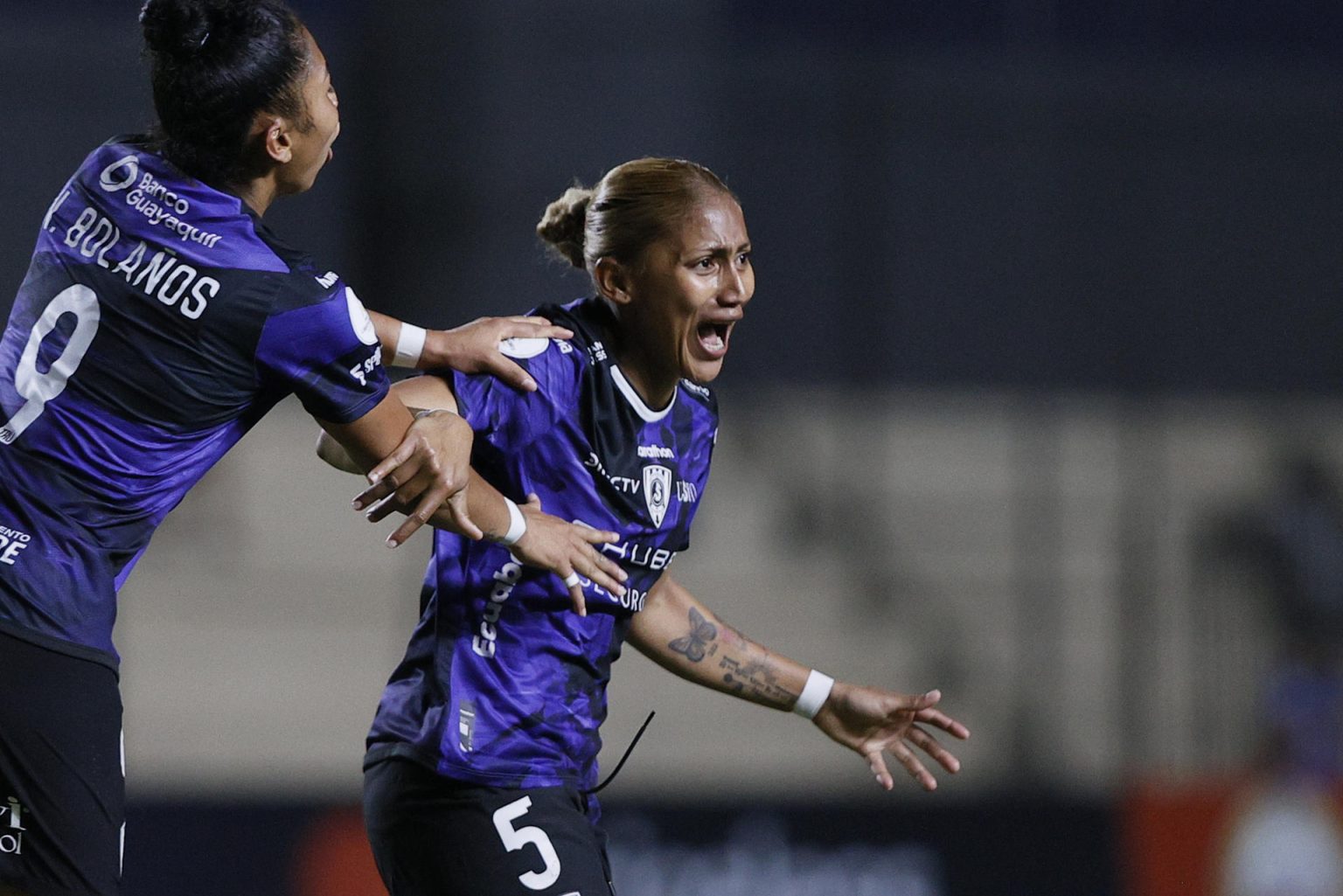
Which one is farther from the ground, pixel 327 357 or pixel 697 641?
pixel 327 357

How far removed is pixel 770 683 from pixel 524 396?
796mm

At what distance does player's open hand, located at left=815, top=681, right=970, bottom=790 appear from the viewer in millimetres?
3328

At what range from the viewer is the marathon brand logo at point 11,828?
249 cm

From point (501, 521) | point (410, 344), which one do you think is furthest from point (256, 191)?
point (501, 521)

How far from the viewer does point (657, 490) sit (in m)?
3.07

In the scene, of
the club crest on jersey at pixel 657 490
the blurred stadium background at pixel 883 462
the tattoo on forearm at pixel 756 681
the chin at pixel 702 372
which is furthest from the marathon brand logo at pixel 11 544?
the blurred stadium background at pixel 883 462

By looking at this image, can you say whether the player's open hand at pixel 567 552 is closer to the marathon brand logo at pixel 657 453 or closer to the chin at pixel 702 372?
the marathon brand logo at pixel 657 453

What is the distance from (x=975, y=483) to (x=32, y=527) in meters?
6.74

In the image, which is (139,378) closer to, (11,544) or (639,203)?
(11,544)

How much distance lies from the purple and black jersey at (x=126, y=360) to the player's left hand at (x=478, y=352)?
31 cm

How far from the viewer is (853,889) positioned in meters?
6.43

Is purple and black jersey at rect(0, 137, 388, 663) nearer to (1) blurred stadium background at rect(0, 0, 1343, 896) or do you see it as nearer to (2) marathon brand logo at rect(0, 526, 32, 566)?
(2) marathon brand logo at rect(0, 526, 32, 566)

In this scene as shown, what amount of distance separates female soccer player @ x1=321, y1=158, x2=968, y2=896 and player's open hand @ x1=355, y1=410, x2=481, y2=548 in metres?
0.19

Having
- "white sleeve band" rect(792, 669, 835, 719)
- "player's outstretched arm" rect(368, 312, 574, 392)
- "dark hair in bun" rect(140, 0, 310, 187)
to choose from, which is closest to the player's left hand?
"player's outstretched arm" rect(368, 312, 574, 392)
